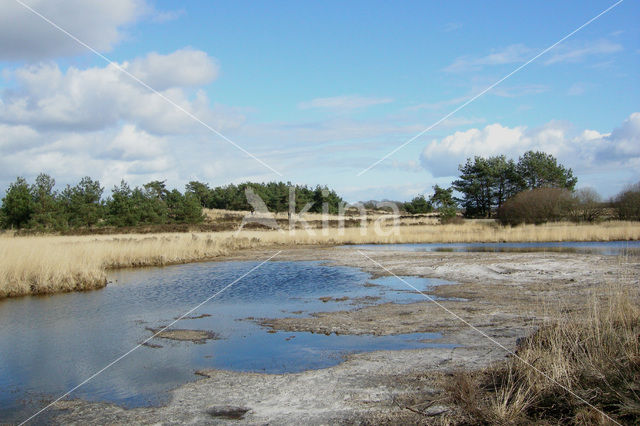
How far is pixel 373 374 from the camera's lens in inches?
268

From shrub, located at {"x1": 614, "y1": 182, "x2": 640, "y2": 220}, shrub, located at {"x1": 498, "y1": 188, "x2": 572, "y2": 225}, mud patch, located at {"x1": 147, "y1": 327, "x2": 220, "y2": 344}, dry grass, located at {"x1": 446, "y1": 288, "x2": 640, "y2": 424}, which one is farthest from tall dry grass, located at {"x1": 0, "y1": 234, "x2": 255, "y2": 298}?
shrub, located at {"x1": 614, "y1": 182, "x2": 640, "y2": 220}

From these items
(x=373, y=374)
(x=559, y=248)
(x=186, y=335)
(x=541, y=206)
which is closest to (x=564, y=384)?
(x=373, y=374)

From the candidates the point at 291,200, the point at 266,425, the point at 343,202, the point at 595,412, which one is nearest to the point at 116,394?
the point at 266,425

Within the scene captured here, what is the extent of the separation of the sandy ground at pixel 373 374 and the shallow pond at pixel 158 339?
0.42 meters

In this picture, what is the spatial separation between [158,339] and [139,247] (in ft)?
56.1

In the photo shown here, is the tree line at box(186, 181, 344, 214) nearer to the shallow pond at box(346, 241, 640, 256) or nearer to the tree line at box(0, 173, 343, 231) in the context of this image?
the tree line at box(0, 173, 343, 231)

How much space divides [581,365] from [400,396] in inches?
88.0

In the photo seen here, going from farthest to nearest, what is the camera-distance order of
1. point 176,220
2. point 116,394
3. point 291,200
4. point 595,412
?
1. point 291,200
2. point 176,220
3. point 116,394
4. point 595,412

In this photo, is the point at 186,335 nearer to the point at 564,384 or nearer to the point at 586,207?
the point at 564,384

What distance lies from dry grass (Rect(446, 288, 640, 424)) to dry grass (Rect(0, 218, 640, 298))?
1447 cm

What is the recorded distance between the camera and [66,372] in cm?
771

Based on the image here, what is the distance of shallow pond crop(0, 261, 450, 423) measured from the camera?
280 inches

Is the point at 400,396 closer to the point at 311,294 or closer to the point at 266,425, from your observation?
the point at 266,425

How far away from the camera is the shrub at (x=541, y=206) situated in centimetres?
4300
